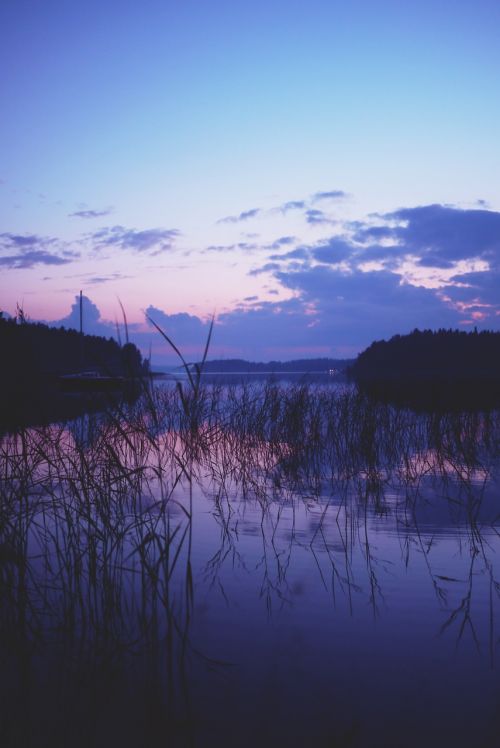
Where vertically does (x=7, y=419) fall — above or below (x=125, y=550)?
above

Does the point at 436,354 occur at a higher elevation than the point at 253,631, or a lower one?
higher

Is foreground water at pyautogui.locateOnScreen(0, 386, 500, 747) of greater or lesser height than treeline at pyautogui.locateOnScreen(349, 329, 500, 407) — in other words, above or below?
below

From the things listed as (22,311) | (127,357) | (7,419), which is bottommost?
(7,419)

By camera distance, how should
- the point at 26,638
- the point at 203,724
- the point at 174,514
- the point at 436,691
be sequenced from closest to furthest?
the point at 203,724, the point at 436,691, the point at 26,638, the point at 174,514

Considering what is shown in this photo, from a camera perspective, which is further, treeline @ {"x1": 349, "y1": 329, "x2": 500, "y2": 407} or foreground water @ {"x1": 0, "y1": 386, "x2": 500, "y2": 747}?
treeline @ {"x1": 349, "y1": 329, "x2": 500, "y2": 407}

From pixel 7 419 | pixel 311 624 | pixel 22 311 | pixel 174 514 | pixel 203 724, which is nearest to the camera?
pixel 203 724

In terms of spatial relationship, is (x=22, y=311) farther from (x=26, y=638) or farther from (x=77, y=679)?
(x=77, y=679)

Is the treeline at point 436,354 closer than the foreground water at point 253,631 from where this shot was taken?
No

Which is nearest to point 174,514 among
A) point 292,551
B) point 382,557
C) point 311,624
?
point 292,551

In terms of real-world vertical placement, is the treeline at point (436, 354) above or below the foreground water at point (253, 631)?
above

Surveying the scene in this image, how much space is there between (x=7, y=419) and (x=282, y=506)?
329 centimetres

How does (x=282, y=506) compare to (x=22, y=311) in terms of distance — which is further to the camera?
(x=282, y=506)

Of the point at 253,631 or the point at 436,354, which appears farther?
the point at 436,354

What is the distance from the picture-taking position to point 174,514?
5707mm
